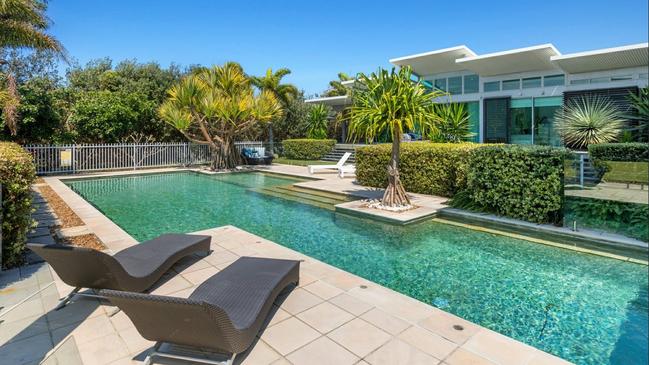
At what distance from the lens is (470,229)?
26.5 feet

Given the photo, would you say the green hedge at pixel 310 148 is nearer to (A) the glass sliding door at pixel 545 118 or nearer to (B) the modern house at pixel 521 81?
(B) the modern house at pixel 521 81

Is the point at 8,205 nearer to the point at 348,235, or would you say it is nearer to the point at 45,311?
the point at 45,311

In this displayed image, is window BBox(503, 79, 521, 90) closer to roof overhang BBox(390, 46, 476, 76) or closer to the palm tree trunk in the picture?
roof overhang BBox(390, 46, 476, 76)

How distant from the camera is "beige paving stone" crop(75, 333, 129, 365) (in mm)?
3071

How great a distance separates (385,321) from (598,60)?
1734 centimetres

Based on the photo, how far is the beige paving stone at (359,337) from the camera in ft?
10.6

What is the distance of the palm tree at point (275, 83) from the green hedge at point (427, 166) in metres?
14.1

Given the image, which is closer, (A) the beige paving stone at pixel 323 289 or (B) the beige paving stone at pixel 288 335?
(B) the beige paving stone at pixel 288 335

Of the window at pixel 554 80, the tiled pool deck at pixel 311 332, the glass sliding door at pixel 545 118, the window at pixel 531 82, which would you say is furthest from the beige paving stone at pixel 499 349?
the window at pixel 531 82

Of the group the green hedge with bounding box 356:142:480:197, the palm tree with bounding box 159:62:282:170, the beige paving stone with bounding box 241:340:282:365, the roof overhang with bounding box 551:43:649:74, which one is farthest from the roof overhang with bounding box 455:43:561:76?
the beige paving stone with bounding box 241:340:282:365

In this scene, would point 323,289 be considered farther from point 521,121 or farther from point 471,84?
point 471,84

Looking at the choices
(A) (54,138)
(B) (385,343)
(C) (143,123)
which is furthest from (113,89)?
(B) (385,343)

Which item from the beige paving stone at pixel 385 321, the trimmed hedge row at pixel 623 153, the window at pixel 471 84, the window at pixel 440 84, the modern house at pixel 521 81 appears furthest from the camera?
the window at pixel 440 84

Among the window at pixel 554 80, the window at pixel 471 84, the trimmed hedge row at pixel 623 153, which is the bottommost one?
the trimmed hedge row at pixel 623 153
